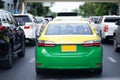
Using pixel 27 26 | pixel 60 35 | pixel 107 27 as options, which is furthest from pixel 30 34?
pixel 60 35

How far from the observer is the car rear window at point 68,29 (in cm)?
903

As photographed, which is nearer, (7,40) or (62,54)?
(62,54)

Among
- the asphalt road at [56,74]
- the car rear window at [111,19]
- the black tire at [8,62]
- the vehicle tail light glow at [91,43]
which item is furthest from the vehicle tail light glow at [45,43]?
the car rear window at [111,19]

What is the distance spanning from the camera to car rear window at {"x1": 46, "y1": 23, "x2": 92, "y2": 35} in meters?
9.03

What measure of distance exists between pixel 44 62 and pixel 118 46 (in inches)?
273

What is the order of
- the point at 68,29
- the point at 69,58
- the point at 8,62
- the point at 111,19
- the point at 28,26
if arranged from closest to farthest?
the point at 69,58
the point at 68,29
the point at 8,62
the point at 28,26
the point at 111,19

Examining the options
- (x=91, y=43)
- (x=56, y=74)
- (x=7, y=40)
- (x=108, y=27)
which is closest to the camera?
(x=91, y=43)

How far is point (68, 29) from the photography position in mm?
9180

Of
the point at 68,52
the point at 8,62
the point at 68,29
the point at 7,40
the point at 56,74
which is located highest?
the point at 68,29

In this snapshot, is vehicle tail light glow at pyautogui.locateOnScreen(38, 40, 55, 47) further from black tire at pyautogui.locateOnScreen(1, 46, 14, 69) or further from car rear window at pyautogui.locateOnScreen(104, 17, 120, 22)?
car rear window at pyautogui.locateOnScreen(104, 17, 120, 22)

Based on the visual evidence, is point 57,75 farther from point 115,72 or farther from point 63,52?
point 115,72

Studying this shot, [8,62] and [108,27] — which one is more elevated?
[108,27]

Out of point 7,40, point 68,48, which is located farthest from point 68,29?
point 7,40

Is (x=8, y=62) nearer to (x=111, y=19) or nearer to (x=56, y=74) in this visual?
(x=56, y=74)
